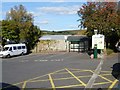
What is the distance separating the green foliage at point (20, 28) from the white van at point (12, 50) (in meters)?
4.36

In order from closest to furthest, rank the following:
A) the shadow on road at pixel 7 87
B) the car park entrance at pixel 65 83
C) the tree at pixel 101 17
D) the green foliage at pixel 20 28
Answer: the shadow on road at pixel 7 87 < the car park entrance at pixel 65 83 < the tree at pixel 101 17 < the green foliage at pixel 20 28

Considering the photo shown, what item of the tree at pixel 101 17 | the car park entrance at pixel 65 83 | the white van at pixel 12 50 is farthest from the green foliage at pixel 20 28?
the car park entrance at pixel 65 83

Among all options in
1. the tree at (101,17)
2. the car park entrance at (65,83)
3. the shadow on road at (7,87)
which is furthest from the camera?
the tree at (101,17)

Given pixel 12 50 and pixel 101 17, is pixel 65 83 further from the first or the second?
pixel 12 50

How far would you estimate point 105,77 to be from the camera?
1677cm

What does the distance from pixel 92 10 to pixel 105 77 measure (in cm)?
2280

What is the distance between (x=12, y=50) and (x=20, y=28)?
8194 millimetres

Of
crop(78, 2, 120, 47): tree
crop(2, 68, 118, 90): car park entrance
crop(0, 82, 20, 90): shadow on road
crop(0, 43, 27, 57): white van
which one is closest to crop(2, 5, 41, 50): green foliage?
crop(0, 43, 27, 57): white van

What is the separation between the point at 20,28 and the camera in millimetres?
45844

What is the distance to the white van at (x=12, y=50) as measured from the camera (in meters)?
37.1

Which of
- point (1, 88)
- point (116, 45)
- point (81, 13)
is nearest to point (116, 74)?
point (1, 88)

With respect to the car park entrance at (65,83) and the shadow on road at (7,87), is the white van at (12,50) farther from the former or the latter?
the shadow on road at (7,87)

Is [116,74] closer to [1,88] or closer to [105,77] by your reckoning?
[105,77]

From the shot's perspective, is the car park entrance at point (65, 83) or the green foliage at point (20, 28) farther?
the green foliage at point (20, 28)
